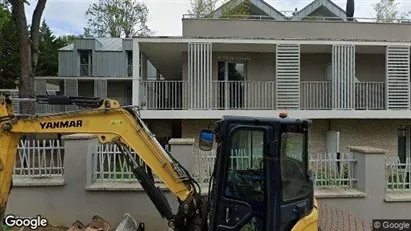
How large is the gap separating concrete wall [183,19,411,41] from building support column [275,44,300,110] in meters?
1.53

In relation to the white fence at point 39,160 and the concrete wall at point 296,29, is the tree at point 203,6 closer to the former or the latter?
the concrete wall at point 296,29

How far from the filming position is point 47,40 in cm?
4053

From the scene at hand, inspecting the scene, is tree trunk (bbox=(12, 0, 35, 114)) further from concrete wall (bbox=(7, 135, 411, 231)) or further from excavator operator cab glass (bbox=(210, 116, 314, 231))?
excavator operator cab glass (bbox=(210, 116, 314, 231))

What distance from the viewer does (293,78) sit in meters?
13.1

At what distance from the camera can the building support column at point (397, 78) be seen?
13.4 metres

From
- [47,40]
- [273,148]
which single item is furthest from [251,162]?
[47,40]

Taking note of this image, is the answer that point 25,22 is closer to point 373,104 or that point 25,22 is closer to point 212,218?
point 212,218

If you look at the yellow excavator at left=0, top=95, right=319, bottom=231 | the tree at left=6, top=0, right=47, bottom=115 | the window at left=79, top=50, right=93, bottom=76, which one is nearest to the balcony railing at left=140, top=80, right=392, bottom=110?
the tree at left=6, top=0, right=47, bottom=115

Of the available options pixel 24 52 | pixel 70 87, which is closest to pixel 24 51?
pixel 24 52

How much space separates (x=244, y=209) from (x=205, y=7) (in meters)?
27.1

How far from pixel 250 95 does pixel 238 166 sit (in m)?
9.76

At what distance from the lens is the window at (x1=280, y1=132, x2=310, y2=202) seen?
12.9ft

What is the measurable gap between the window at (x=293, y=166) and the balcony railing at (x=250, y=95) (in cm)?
912

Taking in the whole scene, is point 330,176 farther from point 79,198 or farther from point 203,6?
point 203,6
